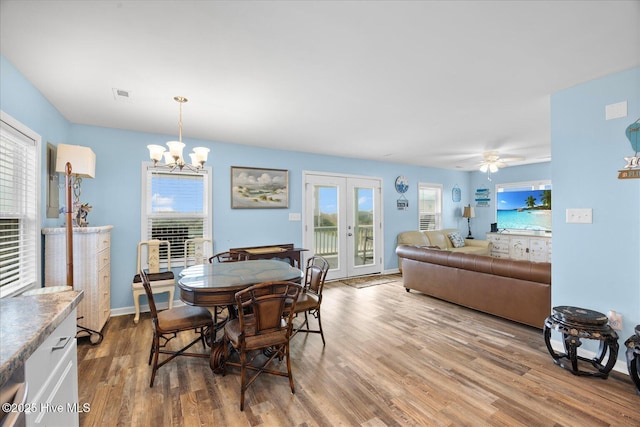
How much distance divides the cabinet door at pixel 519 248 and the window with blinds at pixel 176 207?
21.6 ft

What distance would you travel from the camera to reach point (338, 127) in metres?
3.77

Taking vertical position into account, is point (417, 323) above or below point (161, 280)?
below

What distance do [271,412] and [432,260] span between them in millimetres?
3120

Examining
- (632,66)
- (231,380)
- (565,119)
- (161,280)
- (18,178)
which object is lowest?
(231,380)

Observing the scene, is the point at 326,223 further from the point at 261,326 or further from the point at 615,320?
the point at 615,320

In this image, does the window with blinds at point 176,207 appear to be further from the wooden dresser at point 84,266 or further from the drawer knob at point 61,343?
the drawer knob at point 61,343

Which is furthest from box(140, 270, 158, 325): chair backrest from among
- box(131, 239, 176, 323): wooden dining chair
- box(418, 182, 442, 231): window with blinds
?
box(418, 182, 442, 231): window with blinds

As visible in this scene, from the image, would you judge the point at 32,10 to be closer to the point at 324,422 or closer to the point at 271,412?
the point at 271,412

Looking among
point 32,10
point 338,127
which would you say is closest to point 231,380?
point 32,10

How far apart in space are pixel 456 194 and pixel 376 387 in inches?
259

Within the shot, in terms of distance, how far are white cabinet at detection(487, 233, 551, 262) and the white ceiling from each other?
364cm

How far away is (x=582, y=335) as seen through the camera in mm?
2188

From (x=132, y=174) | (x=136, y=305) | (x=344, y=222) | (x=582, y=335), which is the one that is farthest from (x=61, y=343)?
(x=344, y=222)

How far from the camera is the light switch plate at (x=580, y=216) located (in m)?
2.48
